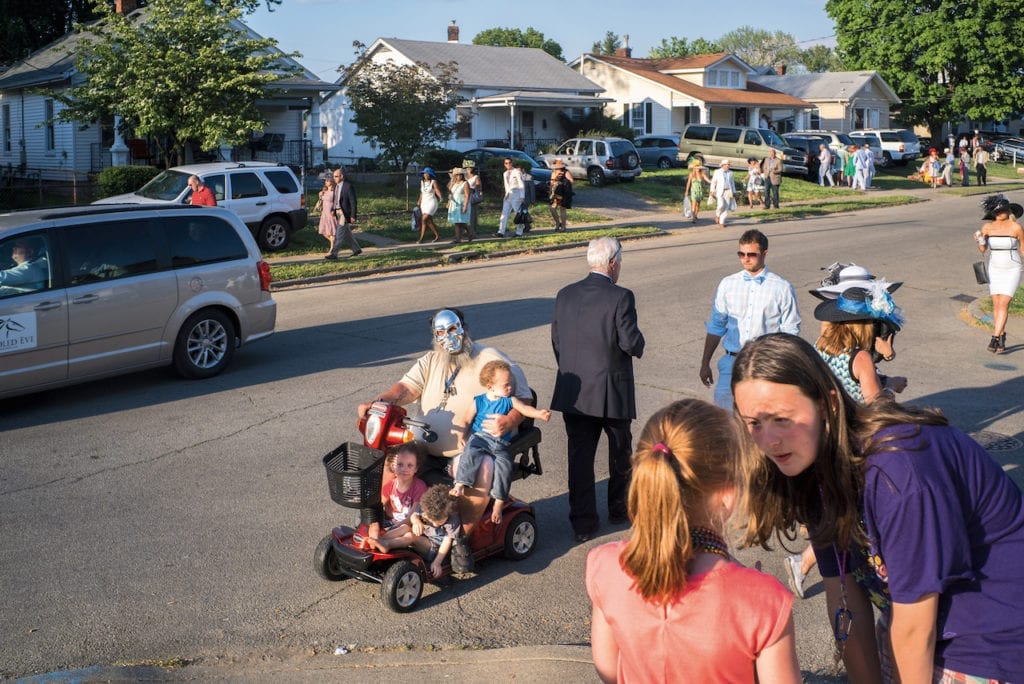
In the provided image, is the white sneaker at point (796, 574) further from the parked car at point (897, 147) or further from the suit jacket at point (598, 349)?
the parked car at point (897, 147)

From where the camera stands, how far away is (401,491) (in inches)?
225

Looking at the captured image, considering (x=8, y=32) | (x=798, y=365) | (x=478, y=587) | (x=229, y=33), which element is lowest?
(x=478, y=587)

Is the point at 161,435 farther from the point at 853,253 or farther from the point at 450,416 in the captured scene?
the point at 853,253

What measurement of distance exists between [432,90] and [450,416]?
25744mm

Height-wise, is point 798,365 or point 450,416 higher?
point 798,365

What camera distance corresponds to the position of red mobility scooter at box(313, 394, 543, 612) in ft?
17.8

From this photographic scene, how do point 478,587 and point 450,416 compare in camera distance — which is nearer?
point 478,587

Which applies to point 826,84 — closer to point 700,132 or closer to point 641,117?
point 641,117

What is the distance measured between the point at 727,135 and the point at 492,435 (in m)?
38.1

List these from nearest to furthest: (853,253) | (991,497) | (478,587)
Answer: (991,497)
(478,587)
(853,253)

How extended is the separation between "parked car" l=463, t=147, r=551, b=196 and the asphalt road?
14.9 m

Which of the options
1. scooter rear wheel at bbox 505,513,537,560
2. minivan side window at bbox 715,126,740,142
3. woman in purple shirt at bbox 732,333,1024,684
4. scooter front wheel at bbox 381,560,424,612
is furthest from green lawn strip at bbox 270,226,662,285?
minivan side window at bbox 715,126,740,142

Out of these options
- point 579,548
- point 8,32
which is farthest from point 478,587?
point 8,32

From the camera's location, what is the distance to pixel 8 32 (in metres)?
40.6
